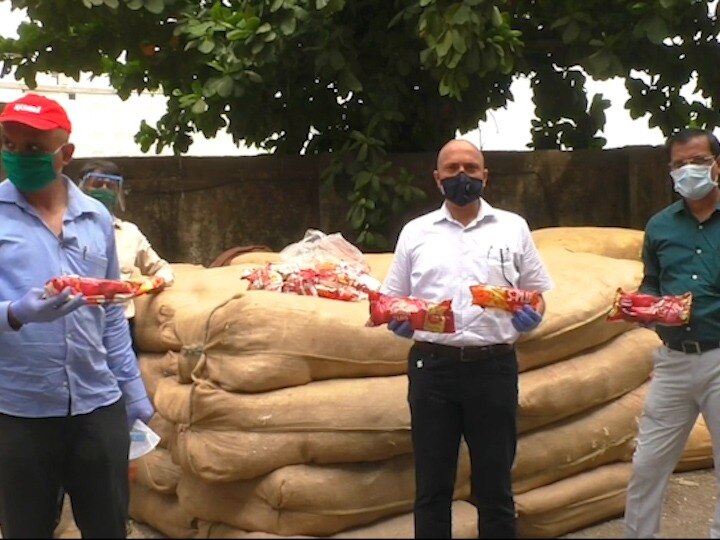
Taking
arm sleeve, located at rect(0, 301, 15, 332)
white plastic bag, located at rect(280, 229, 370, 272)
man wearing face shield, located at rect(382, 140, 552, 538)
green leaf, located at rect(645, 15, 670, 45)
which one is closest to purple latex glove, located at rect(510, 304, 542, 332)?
man wearing face shield, located at rect(382, 140, 552, 538)

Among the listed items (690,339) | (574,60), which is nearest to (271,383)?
(690,339)

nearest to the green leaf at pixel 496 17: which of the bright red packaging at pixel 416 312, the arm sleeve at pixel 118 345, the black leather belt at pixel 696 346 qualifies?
the black leather belt at pixel 696 346

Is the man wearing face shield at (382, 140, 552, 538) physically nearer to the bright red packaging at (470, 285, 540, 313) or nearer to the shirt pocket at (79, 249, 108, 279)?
the bright red packaging at (470, 285, 540, 313)

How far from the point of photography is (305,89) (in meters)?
5.97

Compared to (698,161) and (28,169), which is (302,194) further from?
(28,169)

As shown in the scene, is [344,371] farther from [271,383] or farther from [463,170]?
[463,170]

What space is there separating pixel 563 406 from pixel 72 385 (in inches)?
73.6

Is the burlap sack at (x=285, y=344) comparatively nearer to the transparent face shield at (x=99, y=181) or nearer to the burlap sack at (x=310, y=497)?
the burlap sack at (x=310, y=497)

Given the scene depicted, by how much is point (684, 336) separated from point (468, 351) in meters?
0.68

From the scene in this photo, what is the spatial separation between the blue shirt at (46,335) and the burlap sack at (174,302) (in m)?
1.19

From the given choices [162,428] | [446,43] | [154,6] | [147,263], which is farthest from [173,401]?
[154,6]

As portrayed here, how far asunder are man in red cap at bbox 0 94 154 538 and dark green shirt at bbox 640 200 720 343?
5.43ft

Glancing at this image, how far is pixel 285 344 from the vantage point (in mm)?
3062

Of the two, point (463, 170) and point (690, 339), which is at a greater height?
point (463, 170)
